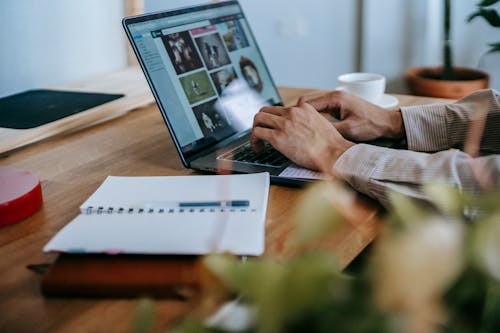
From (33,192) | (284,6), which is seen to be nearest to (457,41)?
(284,6)

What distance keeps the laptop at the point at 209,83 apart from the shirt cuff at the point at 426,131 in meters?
0.26

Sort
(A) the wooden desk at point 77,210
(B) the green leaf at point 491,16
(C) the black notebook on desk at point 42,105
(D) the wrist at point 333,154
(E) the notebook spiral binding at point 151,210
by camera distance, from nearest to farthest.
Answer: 1. (A) the wooden desk at point 77,210
2. (E) the notebook spiral binding at point 151,210
3. (D) the wrist at point 333,154
4. (C) the black notebook on desk at point 42,105
5. (B) the green leaf at point 491,16

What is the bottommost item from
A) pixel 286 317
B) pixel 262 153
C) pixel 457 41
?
pixel 457 41

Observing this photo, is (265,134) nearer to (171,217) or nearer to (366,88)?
(171,217)

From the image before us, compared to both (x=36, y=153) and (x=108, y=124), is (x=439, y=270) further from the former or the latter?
(x=108, y=124)

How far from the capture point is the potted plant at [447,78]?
2.34 m

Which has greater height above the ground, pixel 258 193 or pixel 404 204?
pixel 404 204

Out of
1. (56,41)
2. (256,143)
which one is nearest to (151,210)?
(256,143)

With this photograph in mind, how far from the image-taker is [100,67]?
173cm

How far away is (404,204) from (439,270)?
59 mm

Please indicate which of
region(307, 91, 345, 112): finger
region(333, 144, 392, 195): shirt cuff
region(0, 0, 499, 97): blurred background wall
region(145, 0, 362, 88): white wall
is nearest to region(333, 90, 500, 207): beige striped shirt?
region(333, 144, 392, 195): shirt cuff

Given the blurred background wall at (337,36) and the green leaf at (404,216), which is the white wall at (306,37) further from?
the green leaf at (404,216)

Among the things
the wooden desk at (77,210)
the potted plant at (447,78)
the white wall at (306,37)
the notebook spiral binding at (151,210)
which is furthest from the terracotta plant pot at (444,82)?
the notebook spiral binding at (151,210)

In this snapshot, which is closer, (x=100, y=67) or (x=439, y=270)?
(x=439, y=270)
